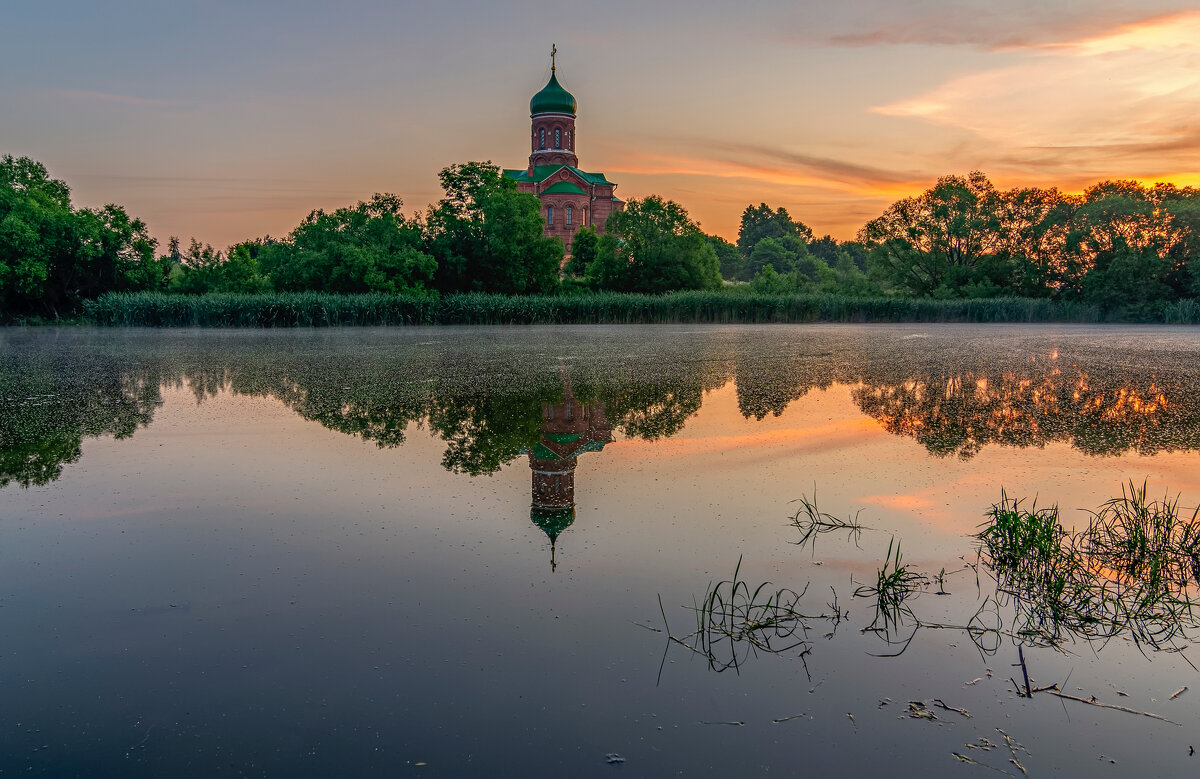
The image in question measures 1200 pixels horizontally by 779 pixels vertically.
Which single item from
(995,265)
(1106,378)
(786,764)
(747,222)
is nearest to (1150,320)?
(995,265)

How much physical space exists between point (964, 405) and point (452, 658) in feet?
25.4

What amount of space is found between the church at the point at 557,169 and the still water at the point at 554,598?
51.7 meters

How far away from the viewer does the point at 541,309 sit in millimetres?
31406

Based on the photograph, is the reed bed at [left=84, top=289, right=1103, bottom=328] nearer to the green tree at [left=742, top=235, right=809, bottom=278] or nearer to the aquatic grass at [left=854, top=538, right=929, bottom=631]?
the aquatic grass at [left=854, top=538, right=929, bottom=631]

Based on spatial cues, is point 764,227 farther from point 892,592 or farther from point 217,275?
point 892,592

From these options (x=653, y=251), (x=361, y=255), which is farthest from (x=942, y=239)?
(x=361, y=255)

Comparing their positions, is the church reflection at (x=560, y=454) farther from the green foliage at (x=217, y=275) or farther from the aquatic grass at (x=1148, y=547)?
the green foliage at (x=217, y=275)

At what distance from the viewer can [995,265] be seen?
42781mm

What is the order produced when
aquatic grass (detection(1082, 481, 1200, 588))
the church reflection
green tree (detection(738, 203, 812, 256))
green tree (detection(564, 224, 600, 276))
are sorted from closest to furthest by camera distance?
aquatic grass (detection(1082, 481, 1200, 588)), the church reflection, green tree (detection(564, 224, 600, 276)), green tree (detection(738, 203, 812, 256))

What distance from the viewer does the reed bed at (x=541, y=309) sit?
28.4 meters

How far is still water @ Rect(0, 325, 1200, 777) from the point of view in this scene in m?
2.47

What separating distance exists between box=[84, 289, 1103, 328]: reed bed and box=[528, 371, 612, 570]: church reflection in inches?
848

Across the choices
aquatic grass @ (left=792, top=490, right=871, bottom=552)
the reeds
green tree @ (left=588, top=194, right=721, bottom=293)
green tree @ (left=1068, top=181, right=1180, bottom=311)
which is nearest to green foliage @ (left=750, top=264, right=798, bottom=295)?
green tree @ (left=588, top=194, right=721, bottom=293)

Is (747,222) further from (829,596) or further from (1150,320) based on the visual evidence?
(829,596)
